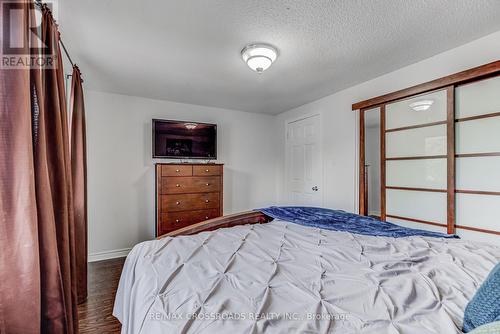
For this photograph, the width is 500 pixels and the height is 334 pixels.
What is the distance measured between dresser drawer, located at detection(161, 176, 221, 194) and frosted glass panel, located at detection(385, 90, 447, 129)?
2510 mm

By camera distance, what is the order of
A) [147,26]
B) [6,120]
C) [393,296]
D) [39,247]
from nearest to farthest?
[393,296], [6,120], [39,247], [147,26]

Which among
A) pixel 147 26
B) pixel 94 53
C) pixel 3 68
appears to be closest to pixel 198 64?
pixel 147 26

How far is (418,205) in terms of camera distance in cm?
265

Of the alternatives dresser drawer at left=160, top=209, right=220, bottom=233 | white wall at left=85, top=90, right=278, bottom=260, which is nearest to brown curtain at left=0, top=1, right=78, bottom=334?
dresser drawer at left=160, top=209, right=220, bottom=233

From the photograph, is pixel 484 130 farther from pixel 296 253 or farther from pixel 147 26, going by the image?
pixel 147 26

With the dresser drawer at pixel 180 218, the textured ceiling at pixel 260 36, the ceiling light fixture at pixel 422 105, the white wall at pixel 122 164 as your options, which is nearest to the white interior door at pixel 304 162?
the textured ceiling at pixel 260 36

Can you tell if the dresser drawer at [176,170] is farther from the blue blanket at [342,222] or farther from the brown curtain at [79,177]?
the blue blanket at [342,222]

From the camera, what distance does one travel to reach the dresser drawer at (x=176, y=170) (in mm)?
3371

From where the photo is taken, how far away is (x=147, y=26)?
6.28ft

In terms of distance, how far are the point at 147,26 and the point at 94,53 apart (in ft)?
2.68

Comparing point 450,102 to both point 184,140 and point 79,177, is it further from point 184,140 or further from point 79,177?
point 79,177

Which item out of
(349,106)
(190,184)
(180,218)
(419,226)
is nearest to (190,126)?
(190,184)

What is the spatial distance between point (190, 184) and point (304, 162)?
200 cm

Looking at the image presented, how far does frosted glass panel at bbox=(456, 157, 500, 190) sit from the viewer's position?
2.08 metres
